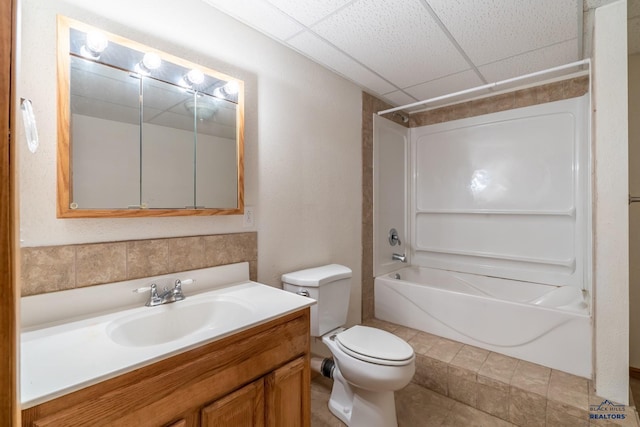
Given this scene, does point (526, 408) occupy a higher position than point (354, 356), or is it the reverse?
point (354, 356)

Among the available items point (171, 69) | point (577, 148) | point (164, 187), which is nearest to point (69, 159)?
point (164, 187)

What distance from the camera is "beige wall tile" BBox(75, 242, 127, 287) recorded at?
3.70 ft

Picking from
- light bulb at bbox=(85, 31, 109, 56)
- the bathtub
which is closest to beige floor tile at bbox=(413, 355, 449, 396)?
the bathtub

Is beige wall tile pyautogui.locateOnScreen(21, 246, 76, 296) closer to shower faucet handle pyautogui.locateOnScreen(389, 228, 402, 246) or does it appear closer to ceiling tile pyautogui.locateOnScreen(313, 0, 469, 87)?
ceiling tile pyautogui.locateOnScreen(313, 0, 469, 87)

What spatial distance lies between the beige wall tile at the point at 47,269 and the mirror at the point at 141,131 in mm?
143

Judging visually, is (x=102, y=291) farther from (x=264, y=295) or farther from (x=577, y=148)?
(x=577, y=148)

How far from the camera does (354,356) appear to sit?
5.04 feet

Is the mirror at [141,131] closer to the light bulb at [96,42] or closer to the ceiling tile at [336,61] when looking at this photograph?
the light bulb at [96,42]

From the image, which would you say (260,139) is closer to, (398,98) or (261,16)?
(261,16)

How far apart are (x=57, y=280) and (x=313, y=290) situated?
1.17m

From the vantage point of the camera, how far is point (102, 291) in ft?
3.81

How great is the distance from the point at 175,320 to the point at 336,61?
1897 millimetres

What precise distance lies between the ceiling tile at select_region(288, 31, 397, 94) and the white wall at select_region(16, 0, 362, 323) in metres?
0.07

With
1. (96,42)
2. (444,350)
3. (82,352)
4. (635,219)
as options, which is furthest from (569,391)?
(96,42)
